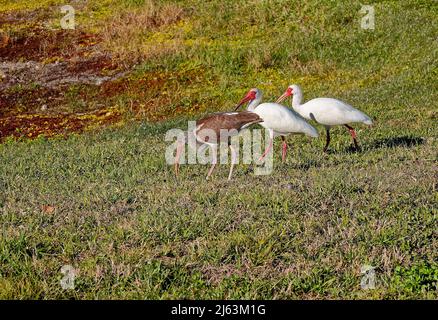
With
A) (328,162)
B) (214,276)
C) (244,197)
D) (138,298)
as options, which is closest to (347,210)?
(244,197)

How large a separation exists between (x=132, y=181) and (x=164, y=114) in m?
10.9

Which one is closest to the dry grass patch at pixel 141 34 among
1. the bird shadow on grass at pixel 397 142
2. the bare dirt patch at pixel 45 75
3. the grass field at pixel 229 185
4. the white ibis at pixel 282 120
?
the grass field at pixel 229 185

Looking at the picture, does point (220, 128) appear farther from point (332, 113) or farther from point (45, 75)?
point (45, 75)

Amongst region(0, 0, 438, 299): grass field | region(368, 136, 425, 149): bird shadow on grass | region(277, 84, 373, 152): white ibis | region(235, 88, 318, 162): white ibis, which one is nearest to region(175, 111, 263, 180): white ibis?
region(0, 0, 438, 299): grass field

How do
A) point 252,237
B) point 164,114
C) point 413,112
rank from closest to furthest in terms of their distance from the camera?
point 252,237 → point 413,112 → point 164,114

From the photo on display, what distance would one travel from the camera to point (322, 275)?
5770 millimetres

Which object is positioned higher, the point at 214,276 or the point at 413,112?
the point at 214,276

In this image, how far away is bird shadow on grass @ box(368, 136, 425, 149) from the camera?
12182 millimetres

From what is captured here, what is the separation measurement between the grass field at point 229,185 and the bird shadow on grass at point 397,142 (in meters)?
0.05

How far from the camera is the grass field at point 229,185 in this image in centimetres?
572

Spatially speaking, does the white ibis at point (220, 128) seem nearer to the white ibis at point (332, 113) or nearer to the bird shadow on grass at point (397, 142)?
the white ibis at point (332, 113)

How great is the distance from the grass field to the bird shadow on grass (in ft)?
0.17

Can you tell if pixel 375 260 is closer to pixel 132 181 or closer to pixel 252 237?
pixel 252 237

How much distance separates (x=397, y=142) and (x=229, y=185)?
460 centimetres
